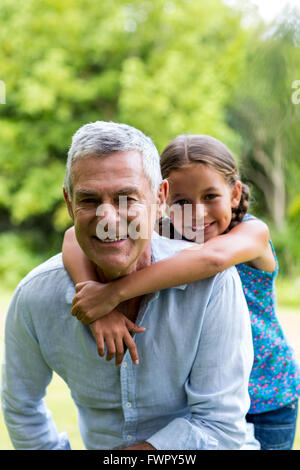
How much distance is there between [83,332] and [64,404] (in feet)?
10.4

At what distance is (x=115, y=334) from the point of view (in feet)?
5.01

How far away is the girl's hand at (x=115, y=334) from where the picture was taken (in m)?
1.52

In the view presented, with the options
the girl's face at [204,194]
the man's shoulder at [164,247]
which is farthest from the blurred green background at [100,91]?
the man's shoulder at [164,247]

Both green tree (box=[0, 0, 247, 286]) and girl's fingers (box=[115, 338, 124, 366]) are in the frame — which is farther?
green tree (box=[0, 0, 247, 286])

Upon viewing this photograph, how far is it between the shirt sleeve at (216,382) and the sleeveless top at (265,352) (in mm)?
408

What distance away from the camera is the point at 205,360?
1584 millimetres

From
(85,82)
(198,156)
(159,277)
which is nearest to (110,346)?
(159,277)

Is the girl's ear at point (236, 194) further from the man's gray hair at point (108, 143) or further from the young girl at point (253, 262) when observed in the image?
the man's gray hair at point (108, 143)

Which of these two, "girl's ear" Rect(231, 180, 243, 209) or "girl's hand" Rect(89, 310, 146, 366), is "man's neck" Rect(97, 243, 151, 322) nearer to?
"girl's hand" Rect(89, 310, 146, 366)

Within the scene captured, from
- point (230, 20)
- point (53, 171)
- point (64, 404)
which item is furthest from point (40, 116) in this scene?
point (64, 404)

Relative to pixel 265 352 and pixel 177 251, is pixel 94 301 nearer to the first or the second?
pixel 177 251

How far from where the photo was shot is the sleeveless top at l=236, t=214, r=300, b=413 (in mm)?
1993

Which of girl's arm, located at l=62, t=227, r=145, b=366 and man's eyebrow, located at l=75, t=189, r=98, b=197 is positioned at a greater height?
man's eyebrow, located at l=75, t=189, r=98, b=197

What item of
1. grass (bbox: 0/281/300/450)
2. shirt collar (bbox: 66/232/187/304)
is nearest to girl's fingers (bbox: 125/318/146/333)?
shirt collar (bbox: 66/232/187/304)
